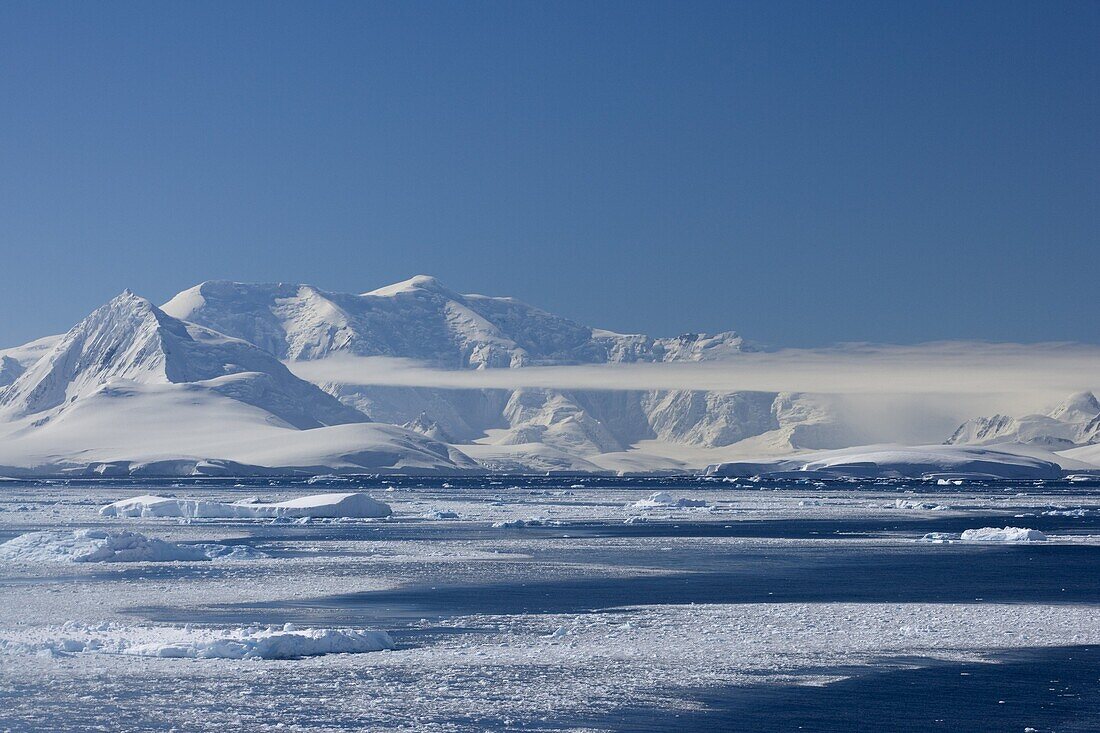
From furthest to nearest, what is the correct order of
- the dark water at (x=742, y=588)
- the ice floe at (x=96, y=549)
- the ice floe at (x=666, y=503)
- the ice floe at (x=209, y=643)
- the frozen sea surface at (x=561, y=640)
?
the ice floe at (x=666, y=503)
the ice floe at (x=96, y=549)
the dark water at (x=742, y=588)
the ice floe at (x=209, y=643)
the frozen sea surface at (x=561, y=640)

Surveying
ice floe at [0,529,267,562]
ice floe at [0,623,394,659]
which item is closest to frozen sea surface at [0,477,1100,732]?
ice floe at [0,623,394,659]

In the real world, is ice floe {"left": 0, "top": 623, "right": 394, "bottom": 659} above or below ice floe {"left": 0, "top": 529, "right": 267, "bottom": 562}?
below

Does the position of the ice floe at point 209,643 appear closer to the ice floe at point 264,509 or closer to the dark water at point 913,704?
the dark water at point 913,704

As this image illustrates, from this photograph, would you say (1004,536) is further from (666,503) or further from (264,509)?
(666,503)

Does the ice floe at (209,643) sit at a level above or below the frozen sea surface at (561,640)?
above

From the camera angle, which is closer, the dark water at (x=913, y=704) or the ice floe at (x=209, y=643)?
the dark water at (x=913, y=704)

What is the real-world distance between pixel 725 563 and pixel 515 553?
852 centimetres

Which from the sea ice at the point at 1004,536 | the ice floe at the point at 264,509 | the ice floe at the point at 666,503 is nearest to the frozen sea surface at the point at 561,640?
the sea ice at the point at 1004,536

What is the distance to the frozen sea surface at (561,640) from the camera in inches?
786

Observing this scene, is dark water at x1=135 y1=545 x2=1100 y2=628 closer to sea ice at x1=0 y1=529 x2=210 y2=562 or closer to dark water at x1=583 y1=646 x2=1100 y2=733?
dark water at x1=583 y1=646 x2=1100 y2=733

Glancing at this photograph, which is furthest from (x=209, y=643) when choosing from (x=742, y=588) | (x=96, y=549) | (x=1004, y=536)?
(x=1004, y=536)

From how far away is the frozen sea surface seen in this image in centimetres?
1995

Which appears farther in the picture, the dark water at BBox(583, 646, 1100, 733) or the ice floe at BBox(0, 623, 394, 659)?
the ice floe at BBox(0, 623, 394, 659)

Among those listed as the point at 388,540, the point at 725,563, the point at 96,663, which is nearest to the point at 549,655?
the point at 96,663
